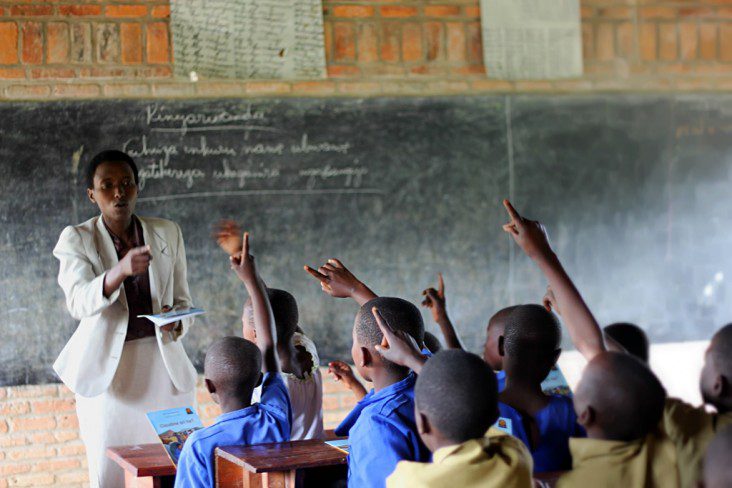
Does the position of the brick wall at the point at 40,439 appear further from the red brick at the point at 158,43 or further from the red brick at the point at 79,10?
the red brick at the point at 79,10

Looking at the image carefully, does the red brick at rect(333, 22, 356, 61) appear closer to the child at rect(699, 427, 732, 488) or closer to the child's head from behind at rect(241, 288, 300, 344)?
the child's head from behind at rect(241, 288, 300, 344)

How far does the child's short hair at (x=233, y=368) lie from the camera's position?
2453 millimetres

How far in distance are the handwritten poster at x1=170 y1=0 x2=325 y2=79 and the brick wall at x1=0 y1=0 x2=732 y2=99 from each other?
6 centimetres

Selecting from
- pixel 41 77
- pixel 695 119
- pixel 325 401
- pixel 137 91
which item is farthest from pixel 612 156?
pixel 41 77

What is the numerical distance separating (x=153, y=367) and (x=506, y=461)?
90.2 inches

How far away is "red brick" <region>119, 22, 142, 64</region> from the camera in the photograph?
4578 millimetres

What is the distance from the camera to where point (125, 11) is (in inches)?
181

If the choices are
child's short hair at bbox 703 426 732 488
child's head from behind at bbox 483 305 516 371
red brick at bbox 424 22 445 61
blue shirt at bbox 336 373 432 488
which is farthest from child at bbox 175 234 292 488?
red brick at bbox 424 22 445 61

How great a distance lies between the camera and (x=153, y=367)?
3691 millimetres

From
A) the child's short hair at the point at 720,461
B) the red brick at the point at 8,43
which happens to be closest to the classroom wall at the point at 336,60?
the red brick at the point at 8,43

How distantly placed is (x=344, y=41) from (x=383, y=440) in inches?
126

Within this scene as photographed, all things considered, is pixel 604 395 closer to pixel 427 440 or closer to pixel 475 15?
pixel 427 440

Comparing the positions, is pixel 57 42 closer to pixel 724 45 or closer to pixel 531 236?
pixel 531 236

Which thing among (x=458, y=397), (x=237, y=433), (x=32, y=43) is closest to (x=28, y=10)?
(x=32, y=43)
